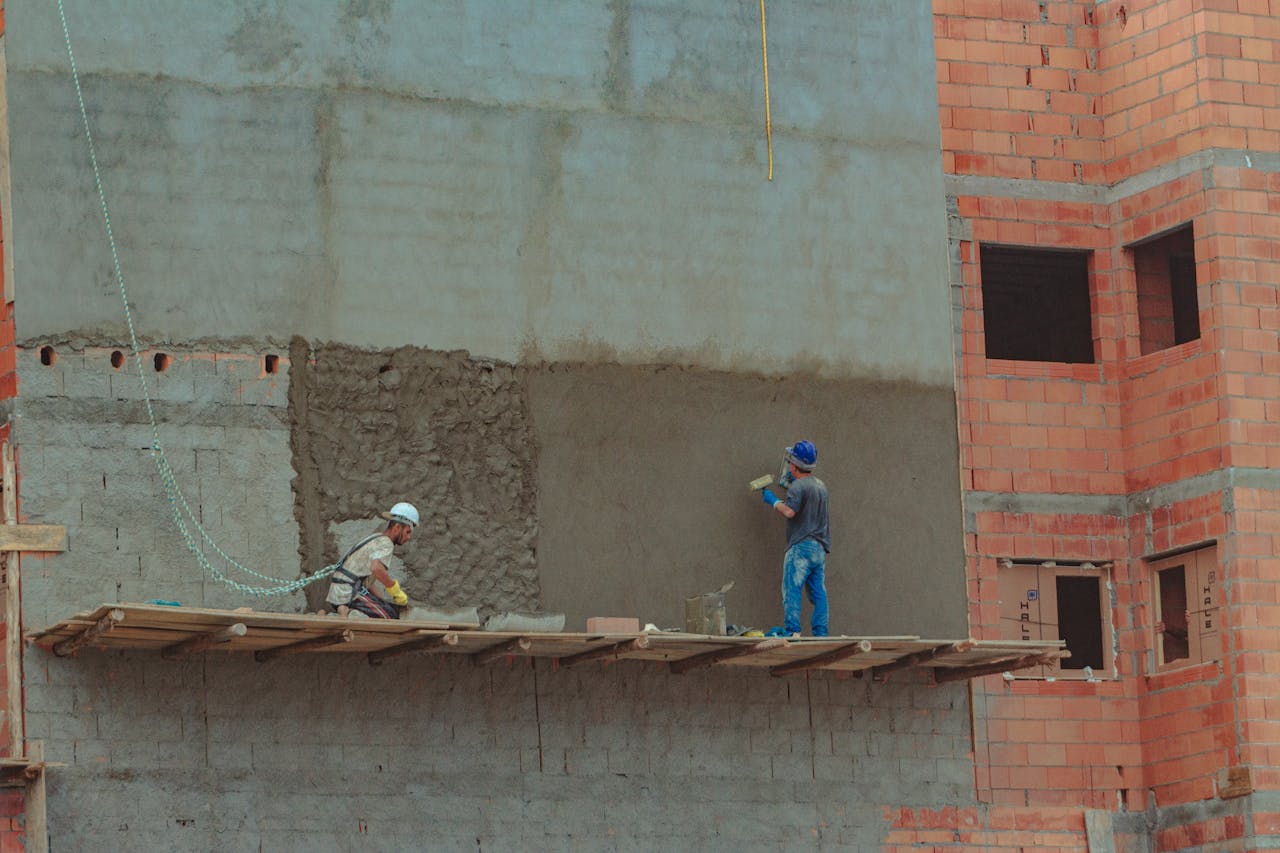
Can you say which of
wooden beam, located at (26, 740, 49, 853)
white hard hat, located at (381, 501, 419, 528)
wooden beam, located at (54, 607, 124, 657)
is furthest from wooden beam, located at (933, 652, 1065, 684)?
wooden beam, located at (26, 740, 49, 853)

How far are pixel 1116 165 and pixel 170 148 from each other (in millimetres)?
9463

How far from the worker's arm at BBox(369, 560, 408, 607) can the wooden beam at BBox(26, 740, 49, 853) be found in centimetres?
289

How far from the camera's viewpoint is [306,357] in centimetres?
1998

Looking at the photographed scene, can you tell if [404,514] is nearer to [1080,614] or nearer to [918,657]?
[918,657]

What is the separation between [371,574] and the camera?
1925 cm

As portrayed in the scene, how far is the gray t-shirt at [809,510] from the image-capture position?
20.8 meters

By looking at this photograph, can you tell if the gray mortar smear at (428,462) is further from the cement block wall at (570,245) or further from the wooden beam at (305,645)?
the wooden beam at (305,645)

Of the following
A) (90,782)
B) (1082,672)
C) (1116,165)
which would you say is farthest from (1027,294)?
(90,782)

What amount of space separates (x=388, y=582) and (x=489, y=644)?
3.23 feet

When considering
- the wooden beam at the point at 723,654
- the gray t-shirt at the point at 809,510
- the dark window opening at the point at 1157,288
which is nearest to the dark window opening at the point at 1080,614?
the dark window opening at the point at 1157,288

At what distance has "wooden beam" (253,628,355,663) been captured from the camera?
18.4 metres

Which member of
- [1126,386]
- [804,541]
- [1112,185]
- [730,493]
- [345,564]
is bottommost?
[345,564]

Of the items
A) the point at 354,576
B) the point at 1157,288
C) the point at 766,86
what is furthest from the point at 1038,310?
the point at 354,576

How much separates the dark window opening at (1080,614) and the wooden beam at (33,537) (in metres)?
9.87
